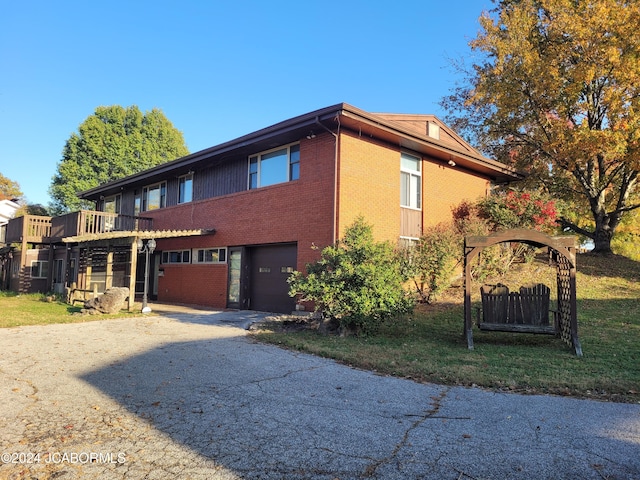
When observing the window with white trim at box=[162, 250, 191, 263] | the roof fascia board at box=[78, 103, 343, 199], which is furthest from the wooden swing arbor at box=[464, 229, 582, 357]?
the window with white trim at box=[162, 250, 191, 263]

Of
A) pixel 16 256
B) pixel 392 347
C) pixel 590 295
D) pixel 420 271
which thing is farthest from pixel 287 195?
pixel 16 256

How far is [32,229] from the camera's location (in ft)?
80.5

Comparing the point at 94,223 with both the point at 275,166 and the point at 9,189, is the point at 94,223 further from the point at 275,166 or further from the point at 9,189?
the point at 9,189

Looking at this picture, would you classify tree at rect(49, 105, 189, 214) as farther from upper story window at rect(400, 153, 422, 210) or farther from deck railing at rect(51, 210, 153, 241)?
upper story window at rect(400, 153, 422, 210)

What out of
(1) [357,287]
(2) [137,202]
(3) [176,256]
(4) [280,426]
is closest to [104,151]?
(2) [137,202]

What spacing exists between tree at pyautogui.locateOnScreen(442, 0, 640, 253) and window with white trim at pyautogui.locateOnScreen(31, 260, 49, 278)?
26.8m

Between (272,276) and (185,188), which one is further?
(185,188)

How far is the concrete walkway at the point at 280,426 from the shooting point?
11.1ft

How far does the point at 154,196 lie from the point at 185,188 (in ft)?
10.1

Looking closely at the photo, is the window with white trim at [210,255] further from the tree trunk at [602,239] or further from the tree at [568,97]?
the tree trunk at [602,239]

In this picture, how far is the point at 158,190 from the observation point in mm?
21625

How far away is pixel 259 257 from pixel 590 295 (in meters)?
10.6

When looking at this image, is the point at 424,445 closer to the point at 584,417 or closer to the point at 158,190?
the point at 584,417

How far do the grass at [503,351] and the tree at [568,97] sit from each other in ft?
21.2
